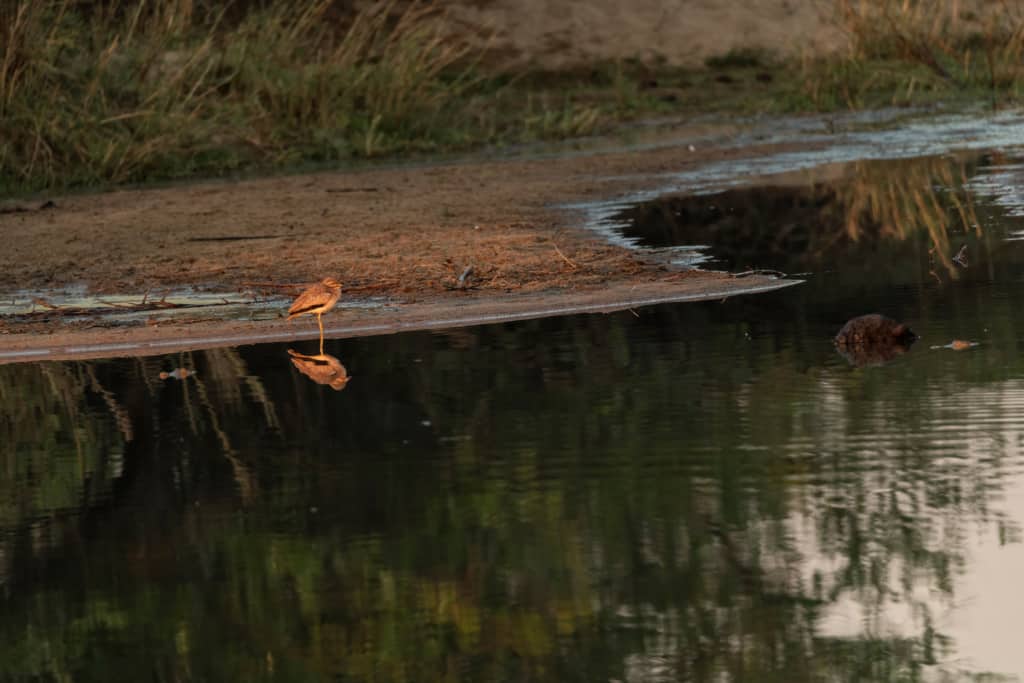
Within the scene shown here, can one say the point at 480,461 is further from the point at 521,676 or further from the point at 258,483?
the point at 521,676

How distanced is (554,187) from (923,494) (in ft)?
35.1

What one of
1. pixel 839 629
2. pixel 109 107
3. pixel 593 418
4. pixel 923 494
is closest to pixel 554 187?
pixel 109 107

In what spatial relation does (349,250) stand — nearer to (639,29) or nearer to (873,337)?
(873,337)

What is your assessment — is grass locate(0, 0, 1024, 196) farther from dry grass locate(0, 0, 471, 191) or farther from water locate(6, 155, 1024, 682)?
water locate(6, 155, 1024, 682)

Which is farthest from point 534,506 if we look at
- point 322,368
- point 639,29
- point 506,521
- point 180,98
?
point 639,29

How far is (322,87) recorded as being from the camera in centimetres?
2002

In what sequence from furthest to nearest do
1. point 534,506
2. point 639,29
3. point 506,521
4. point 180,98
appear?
point 639,29, point 180,98, point 534,506, point 506,521

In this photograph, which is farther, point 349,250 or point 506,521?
point 349,250

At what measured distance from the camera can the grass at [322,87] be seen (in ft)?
59.5

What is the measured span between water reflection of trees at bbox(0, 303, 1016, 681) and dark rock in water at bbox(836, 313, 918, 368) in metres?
A: 0.12

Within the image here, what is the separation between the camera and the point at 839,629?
412 cm

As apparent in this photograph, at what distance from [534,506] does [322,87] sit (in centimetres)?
1525

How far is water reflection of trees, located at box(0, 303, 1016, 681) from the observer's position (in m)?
4.16

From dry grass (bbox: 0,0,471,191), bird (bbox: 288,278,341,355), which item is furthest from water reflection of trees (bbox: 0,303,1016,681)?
dry grass (bbox: 0,0,471,191)
